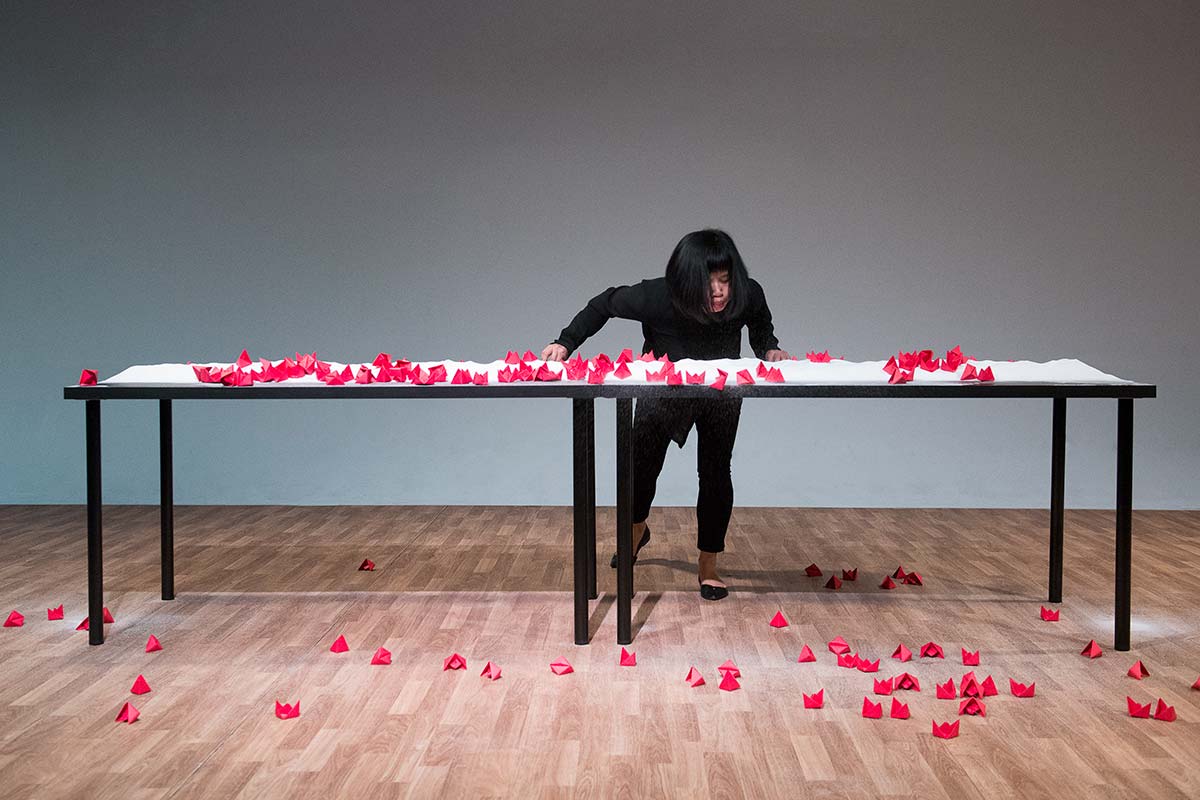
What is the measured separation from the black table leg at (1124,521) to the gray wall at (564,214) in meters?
2.70

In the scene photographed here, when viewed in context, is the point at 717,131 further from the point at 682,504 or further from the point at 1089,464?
the point at 1089,464

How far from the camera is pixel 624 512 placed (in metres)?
2.84

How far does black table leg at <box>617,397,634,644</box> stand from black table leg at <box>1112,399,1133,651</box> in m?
1.24

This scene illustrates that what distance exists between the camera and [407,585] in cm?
372

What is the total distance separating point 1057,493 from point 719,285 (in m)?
1.25

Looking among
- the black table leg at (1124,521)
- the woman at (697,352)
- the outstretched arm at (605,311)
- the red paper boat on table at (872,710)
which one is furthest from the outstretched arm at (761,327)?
the red paper boat on table at (872,710)

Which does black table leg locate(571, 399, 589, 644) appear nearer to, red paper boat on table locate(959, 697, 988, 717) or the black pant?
the black pant

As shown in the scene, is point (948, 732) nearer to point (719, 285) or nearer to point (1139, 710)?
point (1139, 710)

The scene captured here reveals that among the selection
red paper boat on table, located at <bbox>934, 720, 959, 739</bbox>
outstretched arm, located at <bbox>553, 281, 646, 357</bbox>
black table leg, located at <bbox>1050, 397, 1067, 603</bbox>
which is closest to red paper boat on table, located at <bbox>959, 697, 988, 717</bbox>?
red paper boat on table, located at <bbox>934, 720, 959, 739</bbox>

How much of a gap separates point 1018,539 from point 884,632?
1.84 m

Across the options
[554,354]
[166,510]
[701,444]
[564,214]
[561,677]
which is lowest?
[561,677]

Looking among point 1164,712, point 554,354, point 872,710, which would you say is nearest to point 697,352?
point 554,354

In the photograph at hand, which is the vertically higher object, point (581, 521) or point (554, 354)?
point (554, 354)

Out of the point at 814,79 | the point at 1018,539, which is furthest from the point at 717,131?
the point at 1018,539
